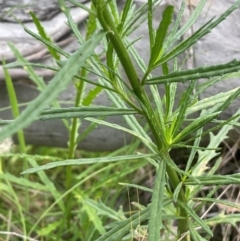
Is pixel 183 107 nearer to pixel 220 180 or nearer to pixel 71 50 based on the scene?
pixel 220 180

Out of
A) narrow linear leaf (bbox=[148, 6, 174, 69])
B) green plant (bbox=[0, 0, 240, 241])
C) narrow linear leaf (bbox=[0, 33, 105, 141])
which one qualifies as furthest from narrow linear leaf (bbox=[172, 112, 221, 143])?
narrow linear leaf (bbox=[0, 33, 105, 141])

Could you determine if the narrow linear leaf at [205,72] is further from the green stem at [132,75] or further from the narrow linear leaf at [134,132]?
the narrow linear leaf at [134,132]

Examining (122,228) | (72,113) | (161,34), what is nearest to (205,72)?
(161,34)

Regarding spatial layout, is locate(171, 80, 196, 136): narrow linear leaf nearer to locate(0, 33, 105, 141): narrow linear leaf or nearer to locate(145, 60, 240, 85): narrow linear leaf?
locate(145, 60, 240, 85): narrow linear leaf

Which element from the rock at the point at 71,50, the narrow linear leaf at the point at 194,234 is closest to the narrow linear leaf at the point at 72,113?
the narrow linear leaf at the point at 194,234

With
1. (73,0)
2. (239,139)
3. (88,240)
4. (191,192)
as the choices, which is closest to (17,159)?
(88,240)

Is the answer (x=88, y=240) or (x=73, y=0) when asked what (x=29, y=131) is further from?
(x=73, y=0)
